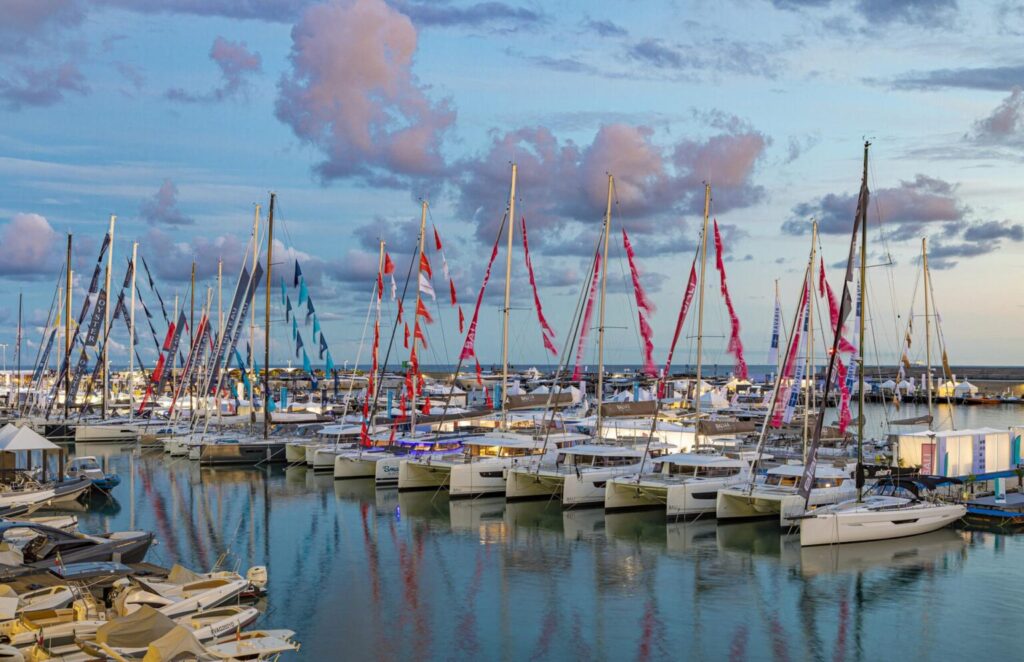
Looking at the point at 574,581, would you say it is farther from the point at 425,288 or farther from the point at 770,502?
the point at 425,288

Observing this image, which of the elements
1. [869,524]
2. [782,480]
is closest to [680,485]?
[782,480]

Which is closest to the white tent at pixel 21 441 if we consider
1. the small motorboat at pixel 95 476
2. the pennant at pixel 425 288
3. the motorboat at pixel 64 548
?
the small motorboat at pixel 95 476

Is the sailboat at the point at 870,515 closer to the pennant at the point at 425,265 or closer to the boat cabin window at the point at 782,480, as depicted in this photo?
the boat cabin window at the point at 782,480

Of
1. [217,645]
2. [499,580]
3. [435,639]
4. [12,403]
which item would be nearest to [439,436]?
[499,580]

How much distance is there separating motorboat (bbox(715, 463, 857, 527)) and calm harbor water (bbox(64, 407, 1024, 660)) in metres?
0.93

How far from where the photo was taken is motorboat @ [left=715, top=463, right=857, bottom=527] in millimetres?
40781

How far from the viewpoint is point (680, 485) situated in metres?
43.3

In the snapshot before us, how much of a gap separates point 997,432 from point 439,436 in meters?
30.6

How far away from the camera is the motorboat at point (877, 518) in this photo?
121ft

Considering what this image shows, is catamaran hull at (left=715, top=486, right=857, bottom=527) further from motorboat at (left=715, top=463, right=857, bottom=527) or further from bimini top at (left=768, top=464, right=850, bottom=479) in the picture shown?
bimini top at (left=768, top=464, right=850, bottom=479)

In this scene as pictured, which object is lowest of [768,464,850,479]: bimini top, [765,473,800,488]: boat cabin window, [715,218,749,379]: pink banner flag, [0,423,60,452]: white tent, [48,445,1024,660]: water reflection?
[48,445,1024,660]: water reflection

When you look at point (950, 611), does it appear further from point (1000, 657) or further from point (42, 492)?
point (42, 492)

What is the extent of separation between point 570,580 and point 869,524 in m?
12.6

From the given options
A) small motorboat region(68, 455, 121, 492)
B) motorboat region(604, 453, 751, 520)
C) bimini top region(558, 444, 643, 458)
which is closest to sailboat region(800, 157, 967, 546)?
motorboat region(604, 453, 751, 520)
